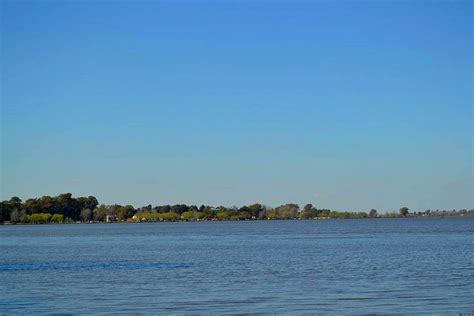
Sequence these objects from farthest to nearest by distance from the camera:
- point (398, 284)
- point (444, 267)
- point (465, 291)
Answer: point (444, 267) < point (398, 284) < point (465, 291)

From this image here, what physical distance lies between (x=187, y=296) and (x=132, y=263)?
86.1 ft

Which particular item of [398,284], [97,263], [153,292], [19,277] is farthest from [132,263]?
[398,284]

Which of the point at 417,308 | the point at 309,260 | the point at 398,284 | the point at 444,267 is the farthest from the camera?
the point at 309,260

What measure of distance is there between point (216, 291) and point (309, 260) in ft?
75.5

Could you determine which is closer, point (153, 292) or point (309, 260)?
point (153, 292)

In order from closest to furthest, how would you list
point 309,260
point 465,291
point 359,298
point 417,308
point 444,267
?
1. point 417,308
2. point 359,298
3. point 465,291
4. point 444,267
5. point 309,260

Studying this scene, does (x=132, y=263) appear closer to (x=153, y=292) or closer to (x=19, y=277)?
(x=19, y=277)

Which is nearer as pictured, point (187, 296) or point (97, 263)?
point (187, 296)

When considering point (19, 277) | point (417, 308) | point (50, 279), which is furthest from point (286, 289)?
point (19, 277)

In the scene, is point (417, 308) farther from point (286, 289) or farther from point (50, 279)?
point (50, 279)

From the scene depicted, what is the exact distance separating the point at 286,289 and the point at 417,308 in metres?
8.89

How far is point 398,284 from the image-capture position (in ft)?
136

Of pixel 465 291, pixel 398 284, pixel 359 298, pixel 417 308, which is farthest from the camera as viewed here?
pixel 398 284

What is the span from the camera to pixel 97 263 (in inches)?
2512
